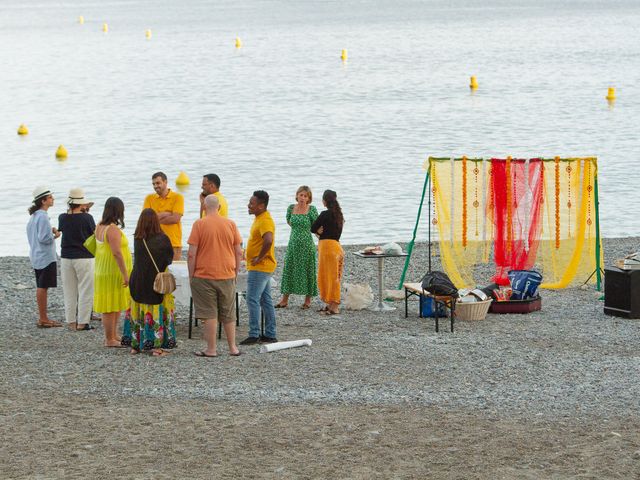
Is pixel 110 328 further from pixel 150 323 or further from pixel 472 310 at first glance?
pixel 472 310

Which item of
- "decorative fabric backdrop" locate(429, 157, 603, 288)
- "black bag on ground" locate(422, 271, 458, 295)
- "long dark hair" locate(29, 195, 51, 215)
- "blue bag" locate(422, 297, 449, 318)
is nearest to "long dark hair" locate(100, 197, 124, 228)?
"long dark hair" locate(29, 195, 51, 215)

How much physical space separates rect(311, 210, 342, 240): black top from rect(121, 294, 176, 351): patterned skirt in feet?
7.69

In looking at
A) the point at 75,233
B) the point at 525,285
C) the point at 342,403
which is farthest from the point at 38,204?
the point at 525,285

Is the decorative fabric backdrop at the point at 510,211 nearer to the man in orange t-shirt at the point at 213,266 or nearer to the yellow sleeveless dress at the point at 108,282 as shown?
the man in orange t-shirt at the point at 213,266

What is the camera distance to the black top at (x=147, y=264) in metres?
11.2

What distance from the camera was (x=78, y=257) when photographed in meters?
12.5

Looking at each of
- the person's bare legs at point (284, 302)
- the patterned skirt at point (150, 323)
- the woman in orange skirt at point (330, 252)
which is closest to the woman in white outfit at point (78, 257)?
the patterned skirt at point (150, 323)

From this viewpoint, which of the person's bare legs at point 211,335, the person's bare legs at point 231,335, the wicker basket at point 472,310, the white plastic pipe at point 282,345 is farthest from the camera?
the wicker basket at point 472,310

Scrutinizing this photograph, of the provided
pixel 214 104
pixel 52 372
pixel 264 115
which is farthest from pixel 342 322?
pixel 214 104

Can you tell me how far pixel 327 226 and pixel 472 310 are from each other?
6.06 ft

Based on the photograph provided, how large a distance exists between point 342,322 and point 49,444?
4897mm

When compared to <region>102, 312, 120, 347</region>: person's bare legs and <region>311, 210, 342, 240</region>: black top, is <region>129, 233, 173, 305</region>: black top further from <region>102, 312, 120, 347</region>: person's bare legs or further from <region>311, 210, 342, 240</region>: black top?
<region>311, 210, 342, 240</region>: black top

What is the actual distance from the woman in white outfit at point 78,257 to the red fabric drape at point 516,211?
17.2ft

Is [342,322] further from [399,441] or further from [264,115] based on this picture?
[264,115]
